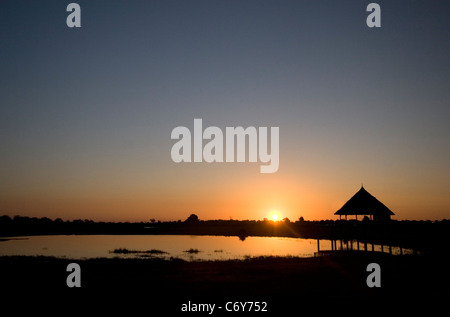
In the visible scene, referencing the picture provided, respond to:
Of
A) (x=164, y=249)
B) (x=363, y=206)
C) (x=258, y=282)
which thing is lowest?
(x=164, y=249)

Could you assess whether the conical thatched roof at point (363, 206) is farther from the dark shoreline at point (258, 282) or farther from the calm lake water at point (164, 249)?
the calm lake water at point (164, 249)

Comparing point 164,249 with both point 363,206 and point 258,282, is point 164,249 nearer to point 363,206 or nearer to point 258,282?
point 363,206

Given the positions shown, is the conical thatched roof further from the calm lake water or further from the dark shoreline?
the calm lake water

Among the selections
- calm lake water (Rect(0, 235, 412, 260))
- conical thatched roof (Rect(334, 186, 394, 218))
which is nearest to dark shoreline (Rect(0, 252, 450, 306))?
conical thatched roof (Rect(334, 186, 394, 218))

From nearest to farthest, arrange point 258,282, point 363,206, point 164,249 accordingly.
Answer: point 258,282 < point 363,206 < point 164,249

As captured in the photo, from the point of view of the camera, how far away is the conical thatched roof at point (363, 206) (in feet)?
92.3

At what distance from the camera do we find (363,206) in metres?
28.2

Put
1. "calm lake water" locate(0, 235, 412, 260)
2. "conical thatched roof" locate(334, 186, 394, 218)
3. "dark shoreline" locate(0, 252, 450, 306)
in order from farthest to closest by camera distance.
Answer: "calm lake water" locate(0, 235, 412, 260)
"conical thatched roof" locate(334, 186, 394, 218)
"dark shoreline" locate(0, 252, 450, 306)

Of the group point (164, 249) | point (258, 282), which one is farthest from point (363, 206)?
point (164, 249)

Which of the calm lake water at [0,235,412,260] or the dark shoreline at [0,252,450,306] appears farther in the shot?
the calm lake water at [0,235,412,260]

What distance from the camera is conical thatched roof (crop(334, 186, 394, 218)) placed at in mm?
28125

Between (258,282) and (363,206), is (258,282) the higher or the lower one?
the lower one
